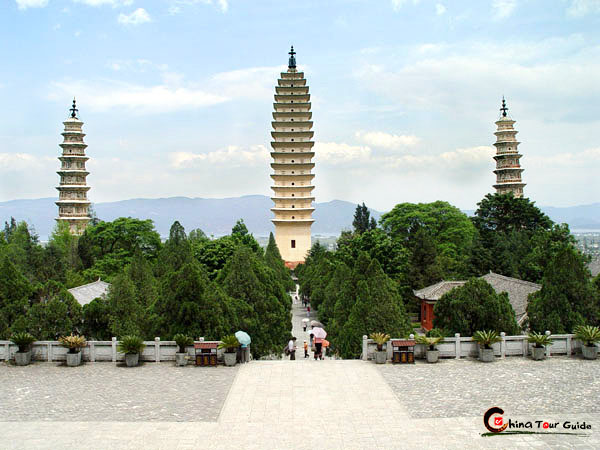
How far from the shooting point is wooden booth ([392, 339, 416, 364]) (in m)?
18.8

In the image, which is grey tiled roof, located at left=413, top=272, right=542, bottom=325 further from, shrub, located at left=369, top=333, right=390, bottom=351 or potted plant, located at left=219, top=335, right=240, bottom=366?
potted plant, located at left=219, top=335, right=240, bottom=366

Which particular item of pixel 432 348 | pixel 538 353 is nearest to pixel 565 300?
pixel 538 353

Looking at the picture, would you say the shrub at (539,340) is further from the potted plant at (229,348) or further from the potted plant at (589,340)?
the potted plant at (229,348)

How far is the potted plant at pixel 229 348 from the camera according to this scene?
61.4ft

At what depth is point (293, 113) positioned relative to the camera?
8394cm

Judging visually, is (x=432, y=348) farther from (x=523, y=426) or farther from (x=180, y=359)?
(x=180, y=359)

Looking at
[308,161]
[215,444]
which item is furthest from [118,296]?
[308,161]

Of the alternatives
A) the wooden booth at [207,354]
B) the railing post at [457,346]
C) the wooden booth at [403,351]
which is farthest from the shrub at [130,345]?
the railing post at [457,346]

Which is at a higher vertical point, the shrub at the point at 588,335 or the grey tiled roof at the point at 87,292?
the grey tiled roof at the point at 87,292

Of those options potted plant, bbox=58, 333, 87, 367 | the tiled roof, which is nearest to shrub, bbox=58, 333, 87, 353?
potted plant, bbox=58, 333, 87, 367

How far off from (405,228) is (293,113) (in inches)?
1077

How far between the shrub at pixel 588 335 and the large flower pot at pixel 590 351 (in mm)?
131

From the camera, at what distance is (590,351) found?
19.0 meters

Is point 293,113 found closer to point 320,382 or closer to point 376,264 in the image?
point 376,264
